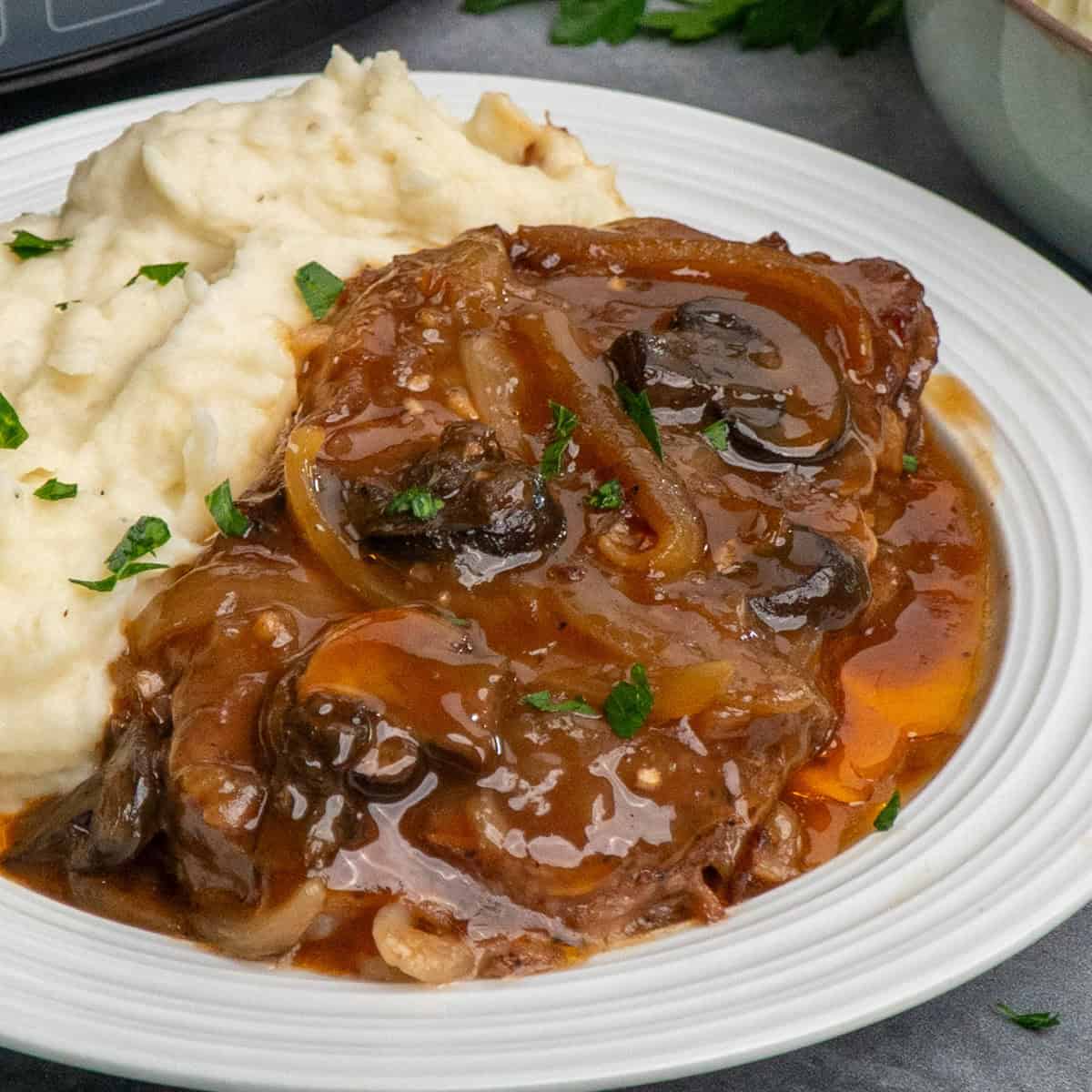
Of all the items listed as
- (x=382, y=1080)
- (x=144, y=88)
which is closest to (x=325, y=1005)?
(x=382, y=1080)

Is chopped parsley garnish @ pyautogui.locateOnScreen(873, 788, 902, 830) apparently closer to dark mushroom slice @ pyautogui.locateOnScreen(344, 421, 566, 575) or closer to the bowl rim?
dark mushroom slice @ pyautogui.locateOnScreen(344, 421, 566, 575)

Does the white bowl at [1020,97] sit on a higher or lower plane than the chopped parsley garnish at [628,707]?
higher

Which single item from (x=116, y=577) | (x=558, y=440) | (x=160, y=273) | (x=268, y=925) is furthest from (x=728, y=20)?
(x=268, y=925)

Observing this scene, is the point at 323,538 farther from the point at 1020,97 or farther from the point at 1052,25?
the point at 1020,97

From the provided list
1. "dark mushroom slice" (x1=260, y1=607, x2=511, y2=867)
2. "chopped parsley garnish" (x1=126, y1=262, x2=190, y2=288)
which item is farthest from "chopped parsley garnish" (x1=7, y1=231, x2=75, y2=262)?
"dark mushroom slice" (x1=260, y1=607, x2=511, y2=867)

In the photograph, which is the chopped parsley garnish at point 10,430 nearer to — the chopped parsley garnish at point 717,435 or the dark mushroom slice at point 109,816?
the dark mushroom slice at point 109,816

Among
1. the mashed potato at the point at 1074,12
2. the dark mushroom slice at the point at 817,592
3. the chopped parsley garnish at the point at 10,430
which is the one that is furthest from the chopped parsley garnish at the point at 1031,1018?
the mashed potato at the point at 1074,12

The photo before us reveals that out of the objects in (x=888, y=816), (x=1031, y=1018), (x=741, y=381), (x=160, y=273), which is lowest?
(x=1031, y=1018)
